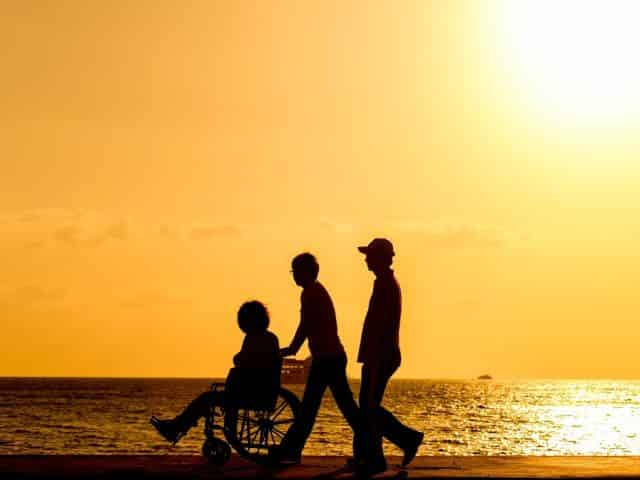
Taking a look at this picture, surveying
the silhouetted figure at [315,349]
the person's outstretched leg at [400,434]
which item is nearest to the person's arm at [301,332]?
the silhouetted figure at [315,349]

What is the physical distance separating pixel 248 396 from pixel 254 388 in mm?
102

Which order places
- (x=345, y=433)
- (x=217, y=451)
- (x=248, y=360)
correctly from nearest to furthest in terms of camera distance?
1. (x=248, y=360)
2. (x=217, y=451)
3. (x=345, y=433)

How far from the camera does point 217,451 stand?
13.1 metres

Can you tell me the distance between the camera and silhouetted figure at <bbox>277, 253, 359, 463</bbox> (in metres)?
12.5

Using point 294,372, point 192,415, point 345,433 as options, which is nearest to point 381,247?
point 192,415

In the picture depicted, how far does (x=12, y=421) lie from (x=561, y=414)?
2231 inches

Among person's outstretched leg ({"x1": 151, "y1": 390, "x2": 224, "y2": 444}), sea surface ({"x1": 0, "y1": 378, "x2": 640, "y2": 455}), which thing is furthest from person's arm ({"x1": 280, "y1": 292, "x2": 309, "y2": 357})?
sea surface ({"x1": 0, "y1": 378, "x2": 640, "y2": 455})

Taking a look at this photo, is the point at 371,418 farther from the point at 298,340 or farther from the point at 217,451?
the point at 217,451

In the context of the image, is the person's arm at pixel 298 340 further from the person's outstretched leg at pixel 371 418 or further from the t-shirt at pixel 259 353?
the person's outstretched leg at pixel 371 418

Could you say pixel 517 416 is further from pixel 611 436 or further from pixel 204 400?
pixel 204 400

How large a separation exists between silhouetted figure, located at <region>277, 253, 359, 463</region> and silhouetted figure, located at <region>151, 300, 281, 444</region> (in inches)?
10.7

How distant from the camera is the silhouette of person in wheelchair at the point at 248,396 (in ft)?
41.8

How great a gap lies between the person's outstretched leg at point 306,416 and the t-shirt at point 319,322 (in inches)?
7.0

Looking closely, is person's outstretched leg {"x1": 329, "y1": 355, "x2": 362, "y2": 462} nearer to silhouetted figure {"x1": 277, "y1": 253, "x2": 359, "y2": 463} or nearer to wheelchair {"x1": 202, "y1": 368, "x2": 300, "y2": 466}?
silhouetted figure {"x1": 277, "y1": 253, "x2": 359, "y2": 463}
